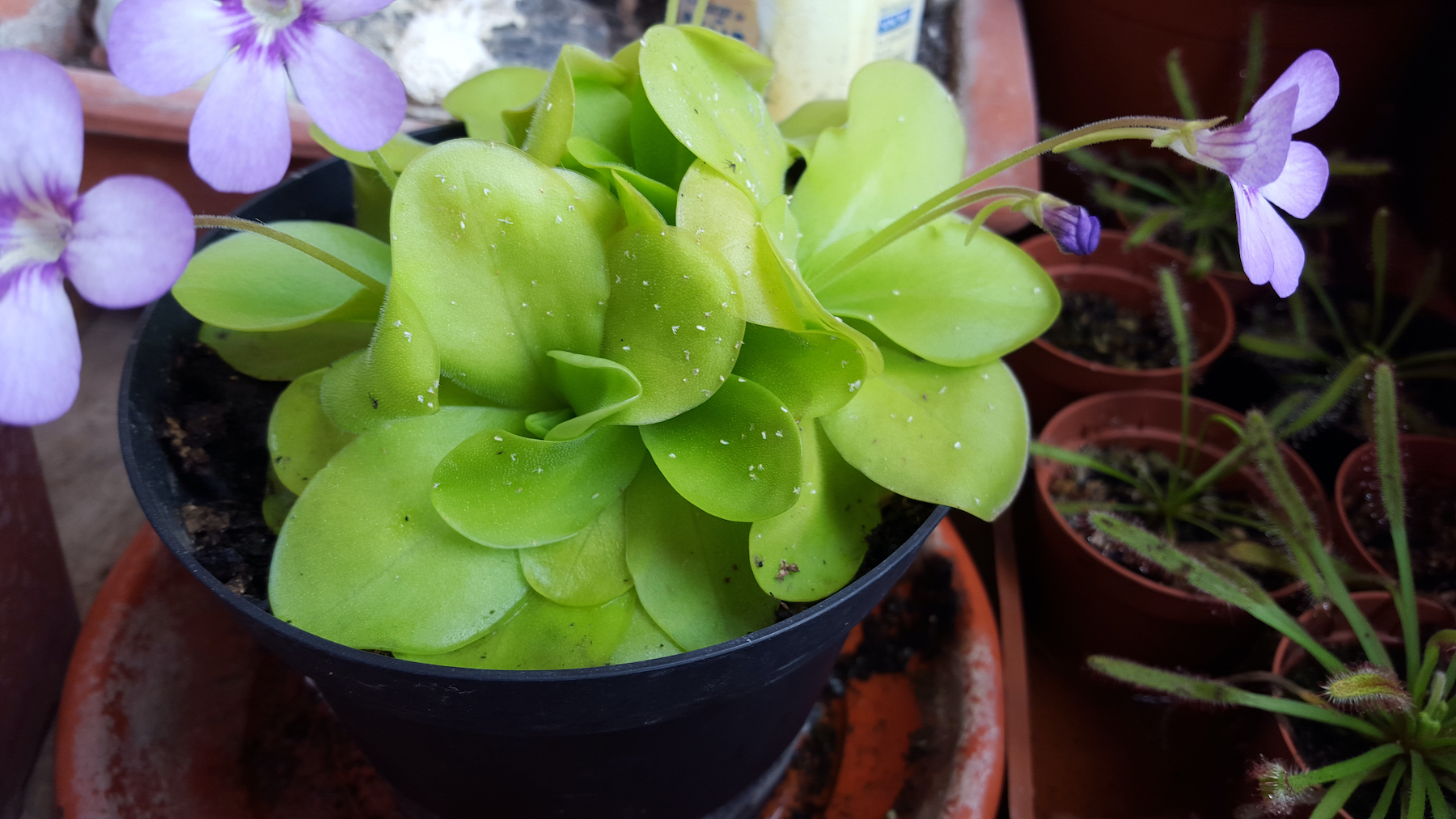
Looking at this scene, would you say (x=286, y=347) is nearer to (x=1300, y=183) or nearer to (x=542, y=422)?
(x=542, y=422)

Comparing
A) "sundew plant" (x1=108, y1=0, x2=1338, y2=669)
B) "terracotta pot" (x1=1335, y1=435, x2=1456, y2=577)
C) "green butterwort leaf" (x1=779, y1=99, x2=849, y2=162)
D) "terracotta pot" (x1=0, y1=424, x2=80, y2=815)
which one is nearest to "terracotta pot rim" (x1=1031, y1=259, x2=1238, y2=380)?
"terracotta pot" (x1=1335, y1=435, x2=1456, y2=577)

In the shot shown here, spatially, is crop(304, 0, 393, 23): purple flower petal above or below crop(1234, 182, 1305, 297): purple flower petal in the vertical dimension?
above

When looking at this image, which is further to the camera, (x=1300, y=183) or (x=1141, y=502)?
(x=1141, y=502)

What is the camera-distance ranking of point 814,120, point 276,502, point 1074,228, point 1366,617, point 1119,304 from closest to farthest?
point 1074,228, point 276,502, point 814,120, point 1366,617, point 1119,304

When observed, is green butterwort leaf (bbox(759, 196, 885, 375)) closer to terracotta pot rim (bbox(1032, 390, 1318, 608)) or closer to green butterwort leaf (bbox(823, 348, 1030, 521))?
green butterwort leaf (bbox(823, 348, 1030, 521))

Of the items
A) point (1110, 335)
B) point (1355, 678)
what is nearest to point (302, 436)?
point (1355, 678)

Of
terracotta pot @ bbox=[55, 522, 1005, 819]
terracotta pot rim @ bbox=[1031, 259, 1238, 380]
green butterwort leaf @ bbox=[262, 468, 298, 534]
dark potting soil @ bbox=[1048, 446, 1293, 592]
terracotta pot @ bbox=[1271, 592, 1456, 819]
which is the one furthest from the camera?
terracotta pot rim @ bbox=[1031, 259, 1238, 380]
